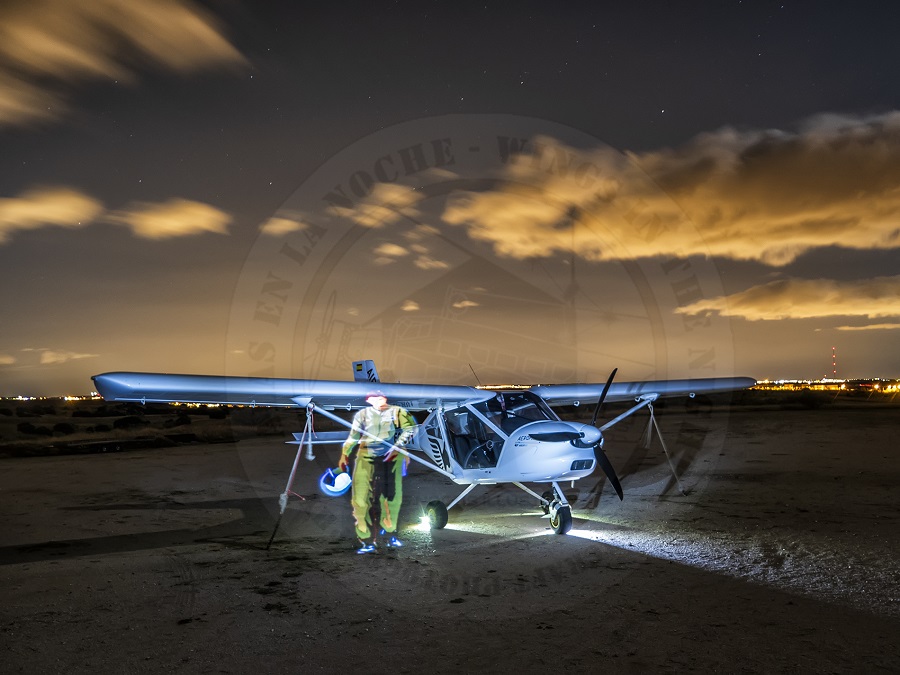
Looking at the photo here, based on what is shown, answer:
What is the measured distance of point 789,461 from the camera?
723 inches

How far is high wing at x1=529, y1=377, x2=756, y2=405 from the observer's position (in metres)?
12.8

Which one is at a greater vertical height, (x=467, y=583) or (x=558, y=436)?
(x=558, y=436)

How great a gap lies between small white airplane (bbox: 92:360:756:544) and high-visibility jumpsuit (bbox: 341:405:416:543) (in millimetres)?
323

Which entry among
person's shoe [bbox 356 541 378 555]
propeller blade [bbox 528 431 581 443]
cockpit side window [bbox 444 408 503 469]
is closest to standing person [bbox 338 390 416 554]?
person's shoe [bbox 356 541 378 555]

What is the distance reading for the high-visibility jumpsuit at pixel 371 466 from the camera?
9109 mm

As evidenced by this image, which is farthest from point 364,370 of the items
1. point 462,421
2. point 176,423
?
point 176,423

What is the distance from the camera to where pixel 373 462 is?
9.52 metres

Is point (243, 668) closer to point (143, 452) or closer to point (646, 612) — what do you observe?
point (646, 612)

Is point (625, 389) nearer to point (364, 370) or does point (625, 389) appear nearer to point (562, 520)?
point (562, 520)

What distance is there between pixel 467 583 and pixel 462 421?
411 centimetres

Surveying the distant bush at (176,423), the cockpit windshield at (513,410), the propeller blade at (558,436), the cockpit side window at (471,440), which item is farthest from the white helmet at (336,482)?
the distant bush at (176,423)

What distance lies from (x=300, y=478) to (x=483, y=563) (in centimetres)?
1006

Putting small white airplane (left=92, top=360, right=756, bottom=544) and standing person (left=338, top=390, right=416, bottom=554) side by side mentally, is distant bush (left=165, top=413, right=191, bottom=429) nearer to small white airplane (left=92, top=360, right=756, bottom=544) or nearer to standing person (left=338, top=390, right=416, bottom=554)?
small white airplane (left=92, top=360, right=756, bottom=544)

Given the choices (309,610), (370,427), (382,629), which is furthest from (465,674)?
(370,427)
